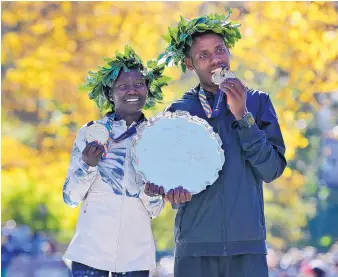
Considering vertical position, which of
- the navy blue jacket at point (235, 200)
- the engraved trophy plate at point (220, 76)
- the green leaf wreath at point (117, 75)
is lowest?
the navy blue jacket at point (235, 200)

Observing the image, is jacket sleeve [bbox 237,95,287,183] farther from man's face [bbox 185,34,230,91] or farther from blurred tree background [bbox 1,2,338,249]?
blurred tree background [bbox 1,2,338,249]

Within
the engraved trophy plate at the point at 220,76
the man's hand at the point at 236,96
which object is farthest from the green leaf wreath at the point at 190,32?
the man's hand at the point at 236,96

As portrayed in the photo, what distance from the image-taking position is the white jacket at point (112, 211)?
306 centimetres

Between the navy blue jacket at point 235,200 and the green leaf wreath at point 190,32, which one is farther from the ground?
the green leaf wreath at point 190,32

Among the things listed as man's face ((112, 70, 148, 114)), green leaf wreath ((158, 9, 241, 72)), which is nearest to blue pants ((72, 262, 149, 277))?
man's face ((112, 70, 148, 114))

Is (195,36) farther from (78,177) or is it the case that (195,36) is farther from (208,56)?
(78,177)

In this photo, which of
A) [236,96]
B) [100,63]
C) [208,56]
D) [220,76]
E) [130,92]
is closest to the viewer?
[236,96]

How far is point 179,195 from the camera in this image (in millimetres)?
2801

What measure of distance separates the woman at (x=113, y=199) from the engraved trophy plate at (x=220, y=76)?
446 millimetres

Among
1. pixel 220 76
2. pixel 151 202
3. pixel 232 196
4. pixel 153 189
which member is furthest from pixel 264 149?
pixel 151 202

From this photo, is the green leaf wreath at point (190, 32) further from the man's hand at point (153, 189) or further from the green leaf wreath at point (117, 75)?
the man's hand at point (153, 189)

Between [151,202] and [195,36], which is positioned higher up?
[195,36]

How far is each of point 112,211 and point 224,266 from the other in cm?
56

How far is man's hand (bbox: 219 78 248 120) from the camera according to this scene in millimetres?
2789
